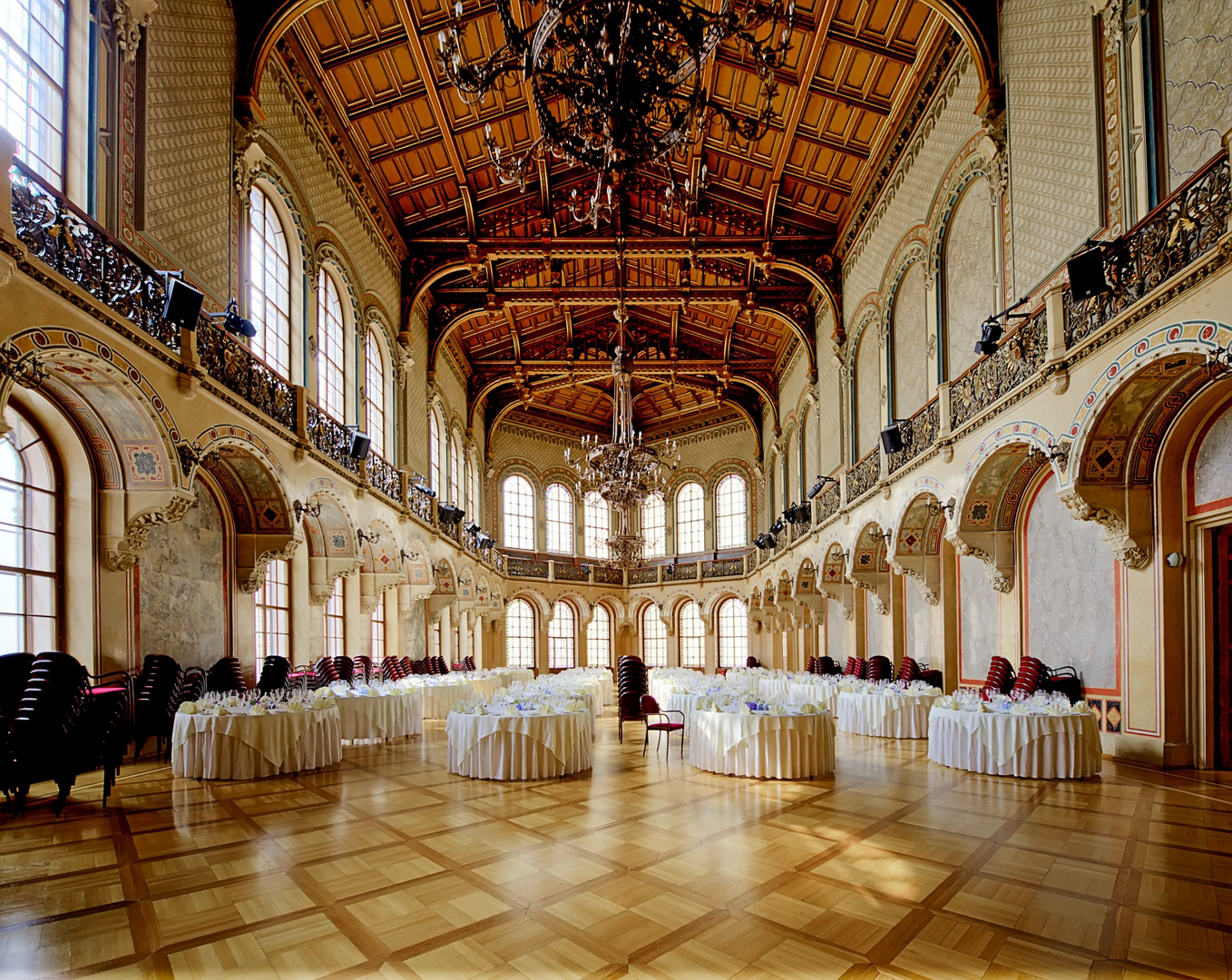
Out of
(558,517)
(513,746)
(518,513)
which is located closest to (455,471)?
(518,513)

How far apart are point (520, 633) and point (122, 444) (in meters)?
23.4

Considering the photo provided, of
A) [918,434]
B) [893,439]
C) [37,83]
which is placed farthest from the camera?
[893,439]

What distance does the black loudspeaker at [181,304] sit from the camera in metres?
8.25

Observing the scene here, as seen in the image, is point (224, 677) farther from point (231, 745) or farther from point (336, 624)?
point (336, 624)

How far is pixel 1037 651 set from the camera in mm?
10883

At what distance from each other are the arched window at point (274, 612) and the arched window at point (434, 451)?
21.7 feet

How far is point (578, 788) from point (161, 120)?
27.8ft

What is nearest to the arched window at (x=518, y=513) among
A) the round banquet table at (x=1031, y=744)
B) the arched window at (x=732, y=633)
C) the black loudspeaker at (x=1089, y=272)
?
the arched window at (x=732, y=633)

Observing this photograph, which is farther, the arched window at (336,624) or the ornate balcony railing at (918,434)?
the arched window at (336,624)

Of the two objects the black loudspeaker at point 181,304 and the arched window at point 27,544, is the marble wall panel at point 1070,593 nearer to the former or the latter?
the black loudspeaker at point 181,304

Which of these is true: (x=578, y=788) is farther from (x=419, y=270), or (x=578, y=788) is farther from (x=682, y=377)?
(x=682, y=377)

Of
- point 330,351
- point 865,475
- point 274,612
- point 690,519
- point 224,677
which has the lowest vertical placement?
point 224,677

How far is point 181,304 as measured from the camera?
8312mm

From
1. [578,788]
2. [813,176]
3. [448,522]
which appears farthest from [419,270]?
[578,788]
